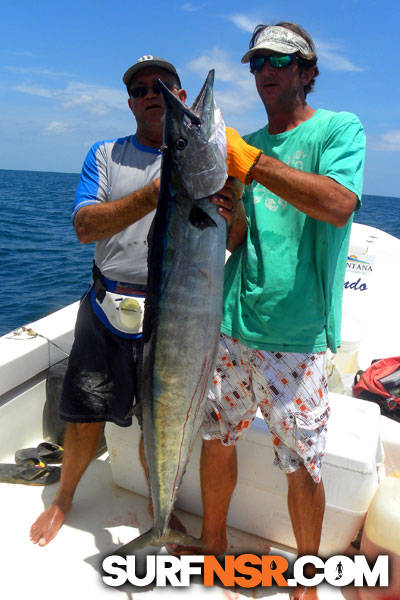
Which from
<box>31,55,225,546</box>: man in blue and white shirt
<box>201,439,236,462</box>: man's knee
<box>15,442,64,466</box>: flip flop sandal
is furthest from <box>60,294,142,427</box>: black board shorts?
<box>15,442,64,466</box>: flip flop sandal

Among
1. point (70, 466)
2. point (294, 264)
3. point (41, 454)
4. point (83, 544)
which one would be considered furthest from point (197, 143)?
point (41, 454)

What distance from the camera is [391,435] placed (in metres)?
2.89

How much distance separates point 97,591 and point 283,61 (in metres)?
2.64

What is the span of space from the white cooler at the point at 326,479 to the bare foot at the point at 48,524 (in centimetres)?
50

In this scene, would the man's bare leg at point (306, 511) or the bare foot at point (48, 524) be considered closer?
the man's bare leg at point (306, 511)

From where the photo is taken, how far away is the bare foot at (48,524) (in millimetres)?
2600

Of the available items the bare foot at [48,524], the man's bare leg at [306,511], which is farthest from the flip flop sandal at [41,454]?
the man's bare leg at [306,511]

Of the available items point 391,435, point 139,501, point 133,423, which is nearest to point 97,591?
point 139,501

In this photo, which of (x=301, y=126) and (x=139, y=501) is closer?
(x=301, y=126)

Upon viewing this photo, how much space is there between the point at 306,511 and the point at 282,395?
0.57 metres

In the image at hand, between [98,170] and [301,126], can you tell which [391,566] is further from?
[98,170]

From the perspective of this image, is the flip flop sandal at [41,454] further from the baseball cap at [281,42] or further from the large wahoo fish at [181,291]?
the baseball cap at [281,42]

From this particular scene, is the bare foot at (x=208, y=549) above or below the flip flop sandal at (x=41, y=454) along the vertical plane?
below

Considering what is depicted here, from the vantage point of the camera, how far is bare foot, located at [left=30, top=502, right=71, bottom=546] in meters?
2.60
